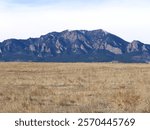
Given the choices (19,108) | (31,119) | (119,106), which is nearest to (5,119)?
(31,119)

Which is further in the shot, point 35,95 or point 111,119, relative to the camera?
point 35,95

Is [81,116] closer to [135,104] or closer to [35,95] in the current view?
[135,104]

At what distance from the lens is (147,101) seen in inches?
594

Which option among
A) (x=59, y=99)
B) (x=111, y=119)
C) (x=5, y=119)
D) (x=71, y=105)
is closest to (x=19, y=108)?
(x=71, y=105)

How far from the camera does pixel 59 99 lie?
59.5ft

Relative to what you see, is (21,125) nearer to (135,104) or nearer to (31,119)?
(31,119)

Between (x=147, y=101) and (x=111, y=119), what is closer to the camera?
(x=111, y=119)

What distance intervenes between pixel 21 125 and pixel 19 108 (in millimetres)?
5490

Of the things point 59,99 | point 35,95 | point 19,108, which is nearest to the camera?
point 19,108

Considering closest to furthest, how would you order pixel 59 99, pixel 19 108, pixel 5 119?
pixel 5 119, pixel 19 108, pixel 59 99

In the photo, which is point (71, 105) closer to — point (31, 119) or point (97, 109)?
point (97, 109)

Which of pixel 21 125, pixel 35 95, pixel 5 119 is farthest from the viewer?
pixel 35 95

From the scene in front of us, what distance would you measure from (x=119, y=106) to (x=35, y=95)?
6000 millimetres

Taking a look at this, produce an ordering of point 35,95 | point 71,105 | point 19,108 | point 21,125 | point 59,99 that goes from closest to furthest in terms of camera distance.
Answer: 1. point 21,125
2. point 19,108
3. point 71,105
4. point 59,99
5. point 35,95
